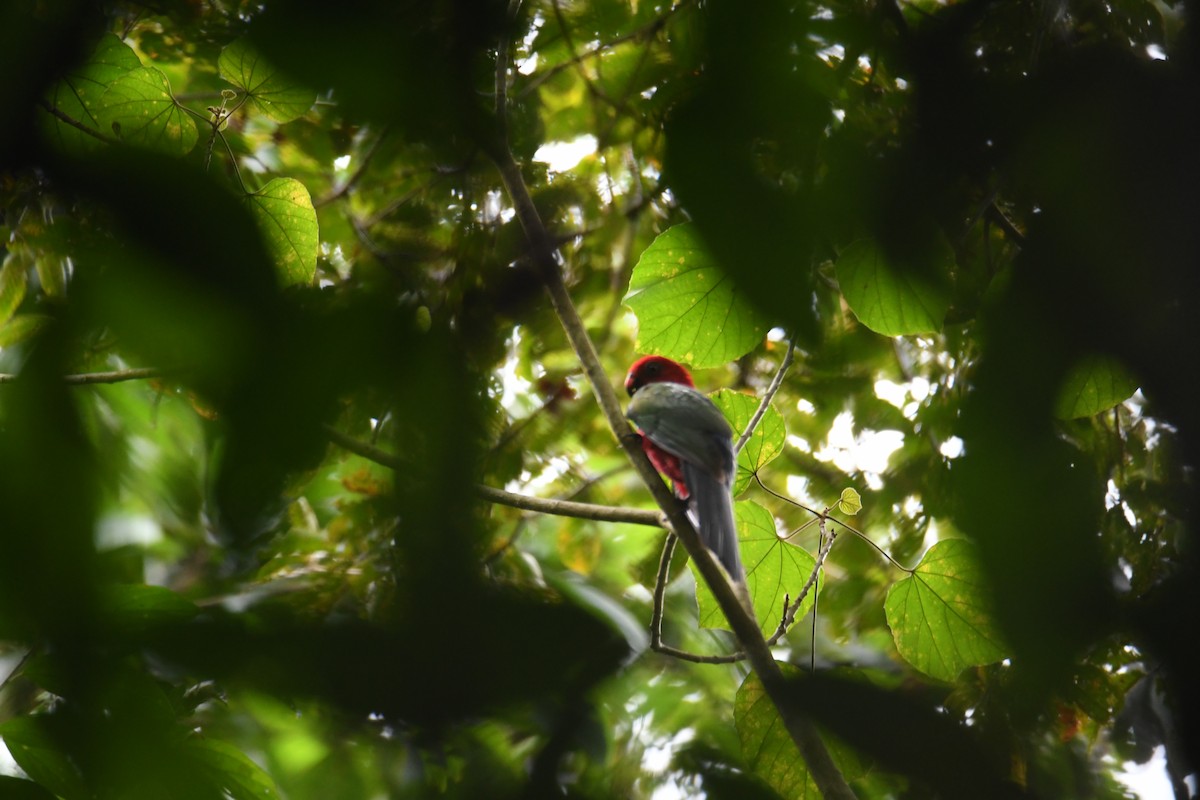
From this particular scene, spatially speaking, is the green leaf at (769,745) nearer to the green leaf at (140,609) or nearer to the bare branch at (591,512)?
the bare branch at (591,512)

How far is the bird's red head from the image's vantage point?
13.1 ft

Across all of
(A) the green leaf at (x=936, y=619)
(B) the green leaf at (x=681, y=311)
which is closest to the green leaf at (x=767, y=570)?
(A) the green leaf at (x=936, y=619)

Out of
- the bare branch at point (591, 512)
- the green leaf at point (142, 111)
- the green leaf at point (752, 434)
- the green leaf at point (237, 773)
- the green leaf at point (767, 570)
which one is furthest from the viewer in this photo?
the green leaf at point (752, 434)

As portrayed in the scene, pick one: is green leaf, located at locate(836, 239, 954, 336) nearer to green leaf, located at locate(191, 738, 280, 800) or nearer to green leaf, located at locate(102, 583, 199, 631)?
green leaf, located at locate(102, 583, 199, 631)

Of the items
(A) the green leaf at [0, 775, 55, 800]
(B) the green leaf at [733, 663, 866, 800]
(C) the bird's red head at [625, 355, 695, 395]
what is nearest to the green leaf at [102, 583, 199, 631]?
(A) the green leaf at [0, 775, 55, 800]

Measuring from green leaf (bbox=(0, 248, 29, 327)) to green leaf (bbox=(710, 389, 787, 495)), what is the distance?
1.68 m

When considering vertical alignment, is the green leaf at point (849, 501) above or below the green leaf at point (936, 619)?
above

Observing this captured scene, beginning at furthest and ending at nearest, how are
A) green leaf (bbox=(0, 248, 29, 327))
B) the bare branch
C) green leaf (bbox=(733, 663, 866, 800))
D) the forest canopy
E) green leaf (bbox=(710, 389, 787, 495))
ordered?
green leaf (bbox=(710, 389, 787, 495)) → the bare branch → green leaf (bbox=(0, 248, 29, 327)) → green leaf (bbox=(733, 663, 866, 800)) → the forest canopy

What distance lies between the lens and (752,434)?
2.50 m

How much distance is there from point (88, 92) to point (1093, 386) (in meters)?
0.82

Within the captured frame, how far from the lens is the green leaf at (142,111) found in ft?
2.61

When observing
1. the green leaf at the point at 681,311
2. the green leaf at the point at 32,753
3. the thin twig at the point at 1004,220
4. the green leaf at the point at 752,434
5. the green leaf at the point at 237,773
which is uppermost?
the green leaf at the point at 752,434

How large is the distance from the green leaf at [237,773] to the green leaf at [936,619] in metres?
1.08

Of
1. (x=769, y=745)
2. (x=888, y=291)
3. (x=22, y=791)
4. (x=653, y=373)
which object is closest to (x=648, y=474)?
(x=769, y=745)
